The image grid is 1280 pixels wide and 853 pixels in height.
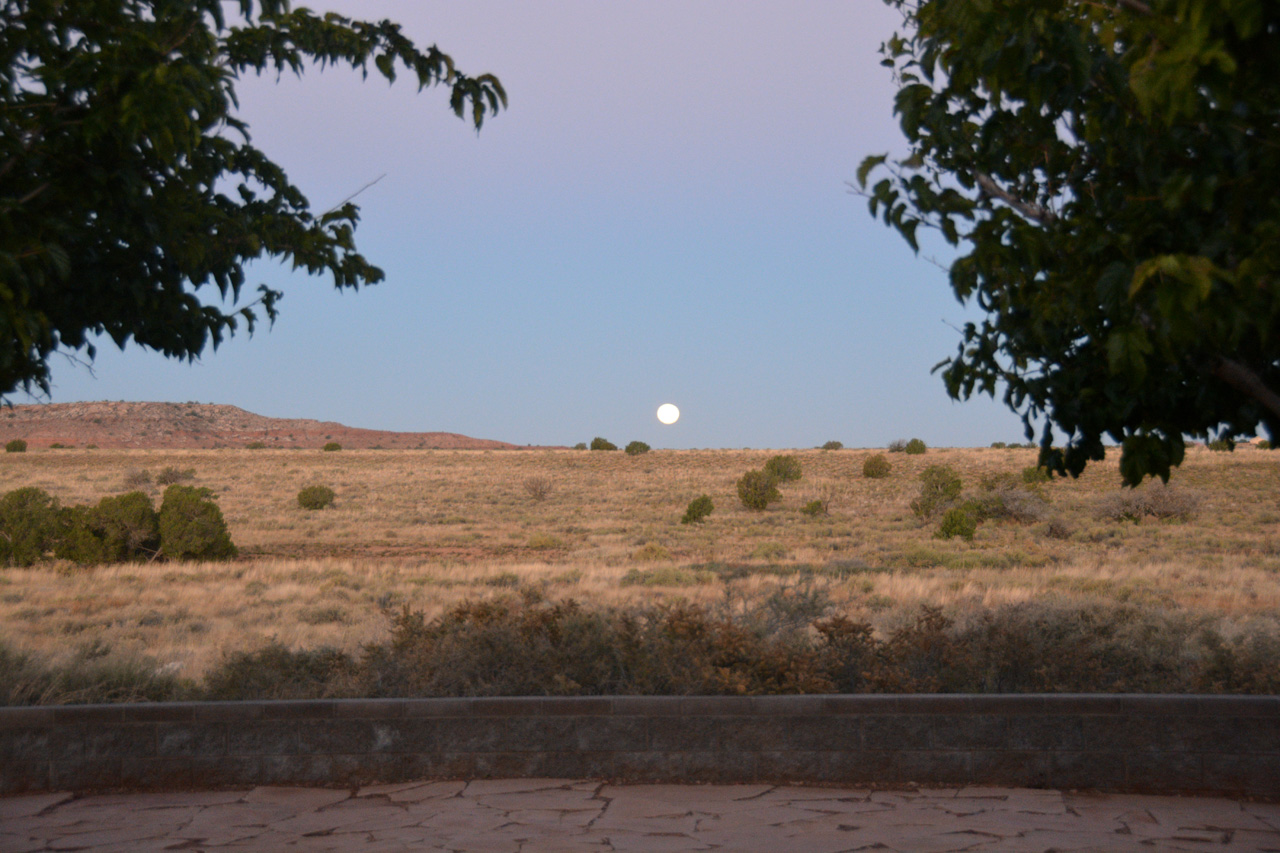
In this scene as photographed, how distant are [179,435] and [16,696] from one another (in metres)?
117

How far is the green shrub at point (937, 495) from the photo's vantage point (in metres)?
37.5

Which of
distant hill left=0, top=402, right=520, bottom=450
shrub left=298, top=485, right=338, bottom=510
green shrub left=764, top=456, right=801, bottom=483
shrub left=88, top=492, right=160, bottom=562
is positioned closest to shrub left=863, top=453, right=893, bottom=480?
green shrub left=764, top=456, right=801, bottom=483

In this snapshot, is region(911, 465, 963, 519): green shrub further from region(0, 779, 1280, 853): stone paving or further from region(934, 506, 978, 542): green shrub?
region(0, 779, 1280, 853): stone paving

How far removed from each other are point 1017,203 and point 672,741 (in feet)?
13.3

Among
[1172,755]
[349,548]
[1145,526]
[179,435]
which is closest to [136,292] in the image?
[1172,755]

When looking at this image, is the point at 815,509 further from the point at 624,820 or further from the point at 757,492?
the point at 624,820

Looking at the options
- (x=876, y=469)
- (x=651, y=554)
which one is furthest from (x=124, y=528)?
(x=876, y=469)

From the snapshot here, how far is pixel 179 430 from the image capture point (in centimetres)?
11675

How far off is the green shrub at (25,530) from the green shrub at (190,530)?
2736mm

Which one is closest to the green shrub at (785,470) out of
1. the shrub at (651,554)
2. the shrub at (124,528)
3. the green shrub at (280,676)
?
the shrub at (651,554)

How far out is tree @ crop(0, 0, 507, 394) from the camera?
5.01 meters

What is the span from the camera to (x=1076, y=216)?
5.04m

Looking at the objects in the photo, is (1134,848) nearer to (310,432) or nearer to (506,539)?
(506,539)

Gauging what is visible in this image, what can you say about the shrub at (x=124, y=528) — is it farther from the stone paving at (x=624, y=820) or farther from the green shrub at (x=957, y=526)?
the green shrub at (x=957, y=526)
